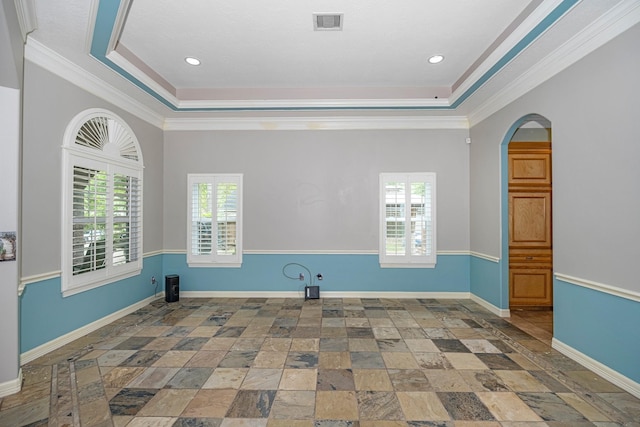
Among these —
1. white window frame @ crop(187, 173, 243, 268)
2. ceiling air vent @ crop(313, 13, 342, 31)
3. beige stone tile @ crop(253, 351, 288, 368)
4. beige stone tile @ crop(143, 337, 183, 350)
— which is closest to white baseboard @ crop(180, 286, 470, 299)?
white window frame @ crop(187, 173, 243, 268)

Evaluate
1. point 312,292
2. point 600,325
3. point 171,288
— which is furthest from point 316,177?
point 600,325

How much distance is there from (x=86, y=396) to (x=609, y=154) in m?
4.73

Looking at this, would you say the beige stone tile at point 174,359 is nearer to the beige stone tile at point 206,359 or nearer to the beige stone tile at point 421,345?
the beige stone tile at point 206,359

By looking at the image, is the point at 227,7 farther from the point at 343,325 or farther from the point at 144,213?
the point at 343,325

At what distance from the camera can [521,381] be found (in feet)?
8.35

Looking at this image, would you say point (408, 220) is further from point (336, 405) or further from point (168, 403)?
point (168, 403)

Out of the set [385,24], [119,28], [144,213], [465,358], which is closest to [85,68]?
[119,28]

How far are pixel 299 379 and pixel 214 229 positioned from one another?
3.14 meters

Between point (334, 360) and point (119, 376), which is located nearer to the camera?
point (119, 376)

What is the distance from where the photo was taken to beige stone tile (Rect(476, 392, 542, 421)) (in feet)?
6.91

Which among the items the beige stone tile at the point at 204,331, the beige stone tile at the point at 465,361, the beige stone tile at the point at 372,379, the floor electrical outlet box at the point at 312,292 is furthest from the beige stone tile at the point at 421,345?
the beige stone tile at the point at 204,331

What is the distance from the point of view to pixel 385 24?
2.88m

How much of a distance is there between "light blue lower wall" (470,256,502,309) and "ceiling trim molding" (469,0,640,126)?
7.40ft

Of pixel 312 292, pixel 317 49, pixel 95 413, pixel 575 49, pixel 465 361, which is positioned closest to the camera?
pixel 95 413
